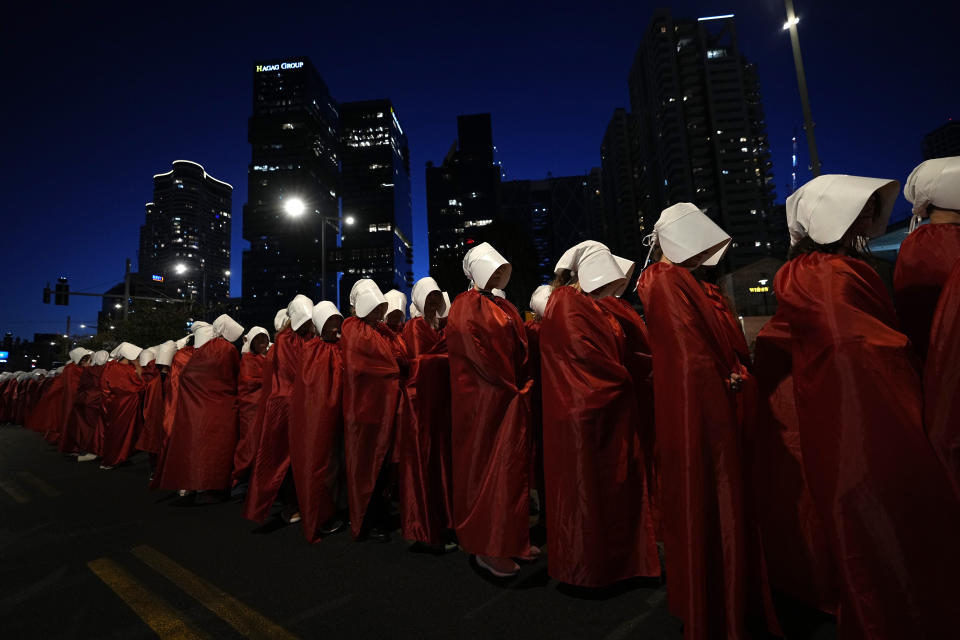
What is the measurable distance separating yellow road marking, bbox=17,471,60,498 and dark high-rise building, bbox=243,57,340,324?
351 ft

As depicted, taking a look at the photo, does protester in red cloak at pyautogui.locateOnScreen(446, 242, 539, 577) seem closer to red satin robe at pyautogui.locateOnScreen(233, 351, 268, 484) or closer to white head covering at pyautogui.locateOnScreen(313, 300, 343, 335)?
white head covering at pyautogui.locateOnScreen(313, 300, 343, 335)

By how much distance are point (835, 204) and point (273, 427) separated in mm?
4843

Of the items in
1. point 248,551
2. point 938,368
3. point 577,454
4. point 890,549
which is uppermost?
point 938,368

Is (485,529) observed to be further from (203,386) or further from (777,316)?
(203,386)

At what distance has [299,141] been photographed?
402 feet

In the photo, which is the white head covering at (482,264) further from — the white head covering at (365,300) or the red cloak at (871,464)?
the red cloak at (871,464)

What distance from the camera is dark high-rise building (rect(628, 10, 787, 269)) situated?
310ft

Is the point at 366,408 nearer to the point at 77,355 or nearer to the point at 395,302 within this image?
the point at 395,302

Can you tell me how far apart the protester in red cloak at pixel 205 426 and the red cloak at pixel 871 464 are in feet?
19.2

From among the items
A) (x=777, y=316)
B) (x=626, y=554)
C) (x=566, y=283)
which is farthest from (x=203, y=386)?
(x=777, y=316)

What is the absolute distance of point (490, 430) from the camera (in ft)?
10.5

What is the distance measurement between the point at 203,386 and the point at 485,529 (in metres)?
4.31

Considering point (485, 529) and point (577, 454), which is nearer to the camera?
point (577, 454)

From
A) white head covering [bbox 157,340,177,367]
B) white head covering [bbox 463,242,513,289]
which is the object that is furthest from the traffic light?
white head covering [bbox 463,242,513,289]
